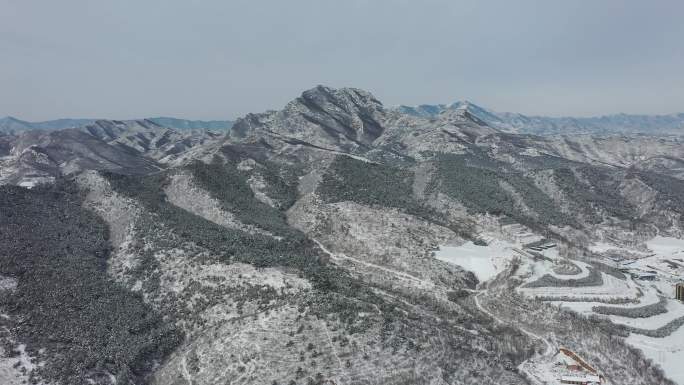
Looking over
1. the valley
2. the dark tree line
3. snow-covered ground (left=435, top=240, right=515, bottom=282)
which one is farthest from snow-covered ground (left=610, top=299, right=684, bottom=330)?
the dark tree line

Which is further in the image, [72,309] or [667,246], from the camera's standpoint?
[667,246]

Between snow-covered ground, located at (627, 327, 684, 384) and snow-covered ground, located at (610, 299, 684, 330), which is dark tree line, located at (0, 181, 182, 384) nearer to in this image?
snow-covered ground, located at (627, 327, 684, 384)

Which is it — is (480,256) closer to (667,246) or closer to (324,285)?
(324,285)

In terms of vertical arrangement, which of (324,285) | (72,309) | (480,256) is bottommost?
(72,309)

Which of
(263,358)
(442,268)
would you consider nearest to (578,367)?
(442,268)

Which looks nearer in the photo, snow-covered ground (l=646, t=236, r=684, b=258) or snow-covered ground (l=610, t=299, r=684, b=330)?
snow-covered ground (l=610, t=299, r=684, b=330)

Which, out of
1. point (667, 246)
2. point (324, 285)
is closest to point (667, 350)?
point (324, 285)

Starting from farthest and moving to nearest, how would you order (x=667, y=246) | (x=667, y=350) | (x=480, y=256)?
1. (x=667, y=246)
2. (x=480, y=256)
3. (x=667, y=350)

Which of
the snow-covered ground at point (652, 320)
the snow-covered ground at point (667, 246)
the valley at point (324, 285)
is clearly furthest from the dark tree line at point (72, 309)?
the snow-covered ground at point (667, 246)

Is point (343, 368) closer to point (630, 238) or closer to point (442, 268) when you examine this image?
point (442, 268)
